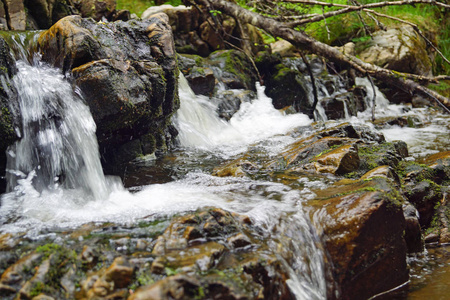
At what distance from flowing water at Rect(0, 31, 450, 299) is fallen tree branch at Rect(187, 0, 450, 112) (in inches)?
134

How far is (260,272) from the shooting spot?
2.26m

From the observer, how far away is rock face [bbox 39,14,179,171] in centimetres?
402

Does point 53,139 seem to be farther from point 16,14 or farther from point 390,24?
point 390,24

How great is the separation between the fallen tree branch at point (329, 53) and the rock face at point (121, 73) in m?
2.88

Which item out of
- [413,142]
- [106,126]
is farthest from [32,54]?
[413,142]

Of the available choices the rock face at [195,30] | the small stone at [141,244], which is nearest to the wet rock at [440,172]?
the small stone at [141,244]

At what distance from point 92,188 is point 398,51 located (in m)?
11.5

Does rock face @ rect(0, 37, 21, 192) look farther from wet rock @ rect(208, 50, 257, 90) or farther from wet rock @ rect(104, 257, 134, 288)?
wet rock @ rect(208, 50, 257, 90)

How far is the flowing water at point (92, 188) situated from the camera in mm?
2859

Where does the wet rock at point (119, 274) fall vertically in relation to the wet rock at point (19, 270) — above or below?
below

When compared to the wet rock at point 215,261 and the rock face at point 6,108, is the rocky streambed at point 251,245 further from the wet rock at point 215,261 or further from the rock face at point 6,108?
the rock face at point 6,108

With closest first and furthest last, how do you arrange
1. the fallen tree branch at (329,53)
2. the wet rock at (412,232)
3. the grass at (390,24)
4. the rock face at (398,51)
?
the wet rock at (412,232) → the fallen tree branch at (329,53) → the rock face at (398,51) → the grass at (390,24)

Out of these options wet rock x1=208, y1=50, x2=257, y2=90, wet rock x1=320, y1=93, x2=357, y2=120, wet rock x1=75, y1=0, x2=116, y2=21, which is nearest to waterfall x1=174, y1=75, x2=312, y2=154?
wet rock x1=208, y1=50, x2=257, y2=90

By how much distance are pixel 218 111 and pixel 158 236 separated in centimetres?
581
